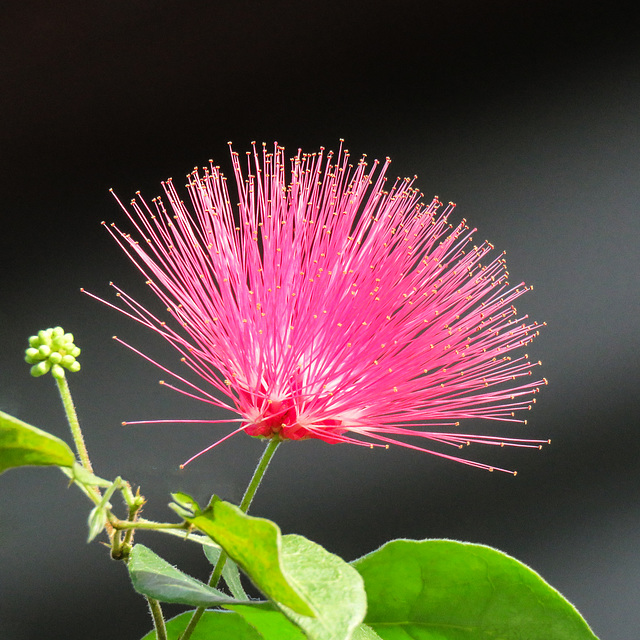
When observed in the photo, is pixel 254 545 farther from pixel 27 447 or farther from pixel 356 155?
pixel 356 155

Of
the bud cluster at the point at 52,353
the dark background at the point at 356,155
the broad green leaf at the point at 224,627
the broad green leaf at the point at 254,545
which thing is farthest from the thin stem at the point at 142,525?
the dark background at the point at 356,155

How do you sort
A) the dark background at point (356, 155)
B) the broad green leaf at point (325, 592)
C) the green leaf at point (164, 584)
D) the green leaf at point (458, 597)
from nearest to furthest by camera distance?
the broad green leaf at point (325, 592) < the green leaf at point (164, 584) < the green leaf at point (458, 597) < the dark background at point (356, 155)

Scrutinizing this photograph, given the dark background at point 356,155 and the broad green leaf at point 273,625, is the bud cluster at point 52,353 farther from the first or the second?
the dark background at point 356,155

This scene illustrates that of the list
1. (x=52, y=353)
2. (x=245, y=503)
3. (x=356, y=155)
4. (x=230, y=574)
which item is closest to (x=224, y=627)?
(x=230, y=574)

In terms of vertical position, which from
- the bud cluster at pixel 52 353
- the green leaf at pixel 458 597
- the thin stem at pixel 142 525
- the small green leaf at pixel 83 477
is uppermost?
the bud cluster at pixel 52 353

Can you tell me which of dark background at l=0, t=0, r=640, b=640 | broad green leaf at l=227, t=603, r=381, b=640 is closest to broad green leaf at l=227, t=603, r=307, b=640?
broad green leaf at l=227, t=603, r=381, b=640

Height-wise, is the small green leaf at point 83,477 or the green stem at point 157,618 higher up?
the small green leaf at point 83,477

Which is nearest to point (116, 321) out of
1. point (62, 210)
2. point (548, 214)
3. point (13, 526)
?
point (62, 210)

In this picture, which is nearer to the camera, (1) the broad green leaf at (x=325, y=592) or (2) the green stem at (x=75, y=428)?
(1) the broad green leaf at (x=325, y=592)
